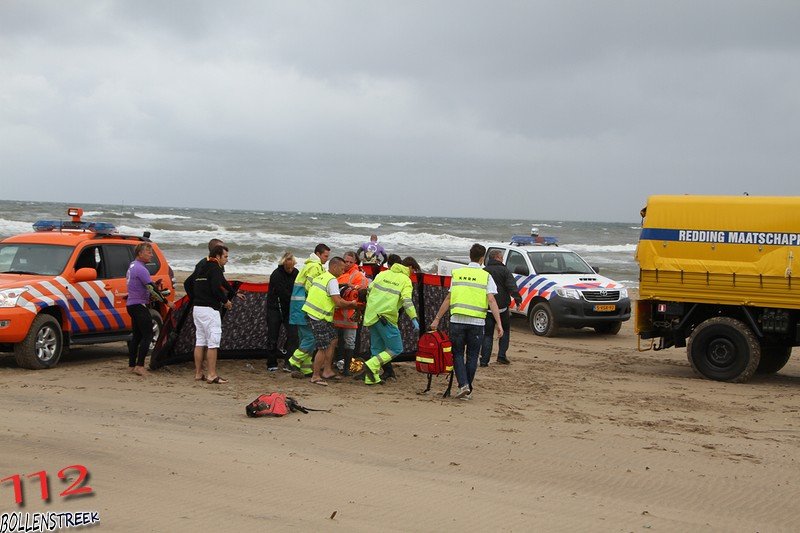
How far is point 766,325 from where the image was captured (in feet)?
41.0

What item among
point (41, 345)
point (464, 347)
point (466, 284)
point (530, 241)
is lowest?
point (41, 345)

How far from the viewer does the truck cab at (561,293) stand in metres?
17.6

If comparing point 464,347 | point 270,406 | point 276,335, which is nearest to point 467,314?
point 464,347

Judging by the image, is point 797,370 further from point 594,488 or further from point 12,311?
point 12,311

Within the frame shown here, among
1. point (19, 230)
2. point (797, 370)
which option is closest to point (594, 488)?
point (797, 370)

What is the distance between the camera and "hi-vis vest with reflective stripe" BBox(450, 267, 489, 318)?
1045 cm

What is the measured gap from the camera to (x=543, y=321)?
18.0 meters

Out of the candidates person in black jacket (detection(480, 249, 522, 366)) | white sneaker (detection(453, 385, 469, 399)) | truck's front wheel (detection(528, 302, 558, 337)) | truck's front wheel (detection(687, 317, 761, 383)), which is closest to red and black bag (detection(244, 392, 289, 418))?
white sneaker (detection(453, 385, 469, 399))

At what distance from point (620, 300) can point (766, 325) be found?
5.54 metres

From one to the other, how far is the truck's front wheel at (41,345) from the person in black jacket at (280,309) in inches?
102

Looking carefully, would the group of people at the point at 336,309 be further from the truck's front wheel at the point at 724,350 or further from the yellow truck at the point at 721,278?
the truck's front wheel at the point at 724,350

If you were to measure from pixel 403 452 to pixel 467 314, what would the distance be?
2748 millimetres

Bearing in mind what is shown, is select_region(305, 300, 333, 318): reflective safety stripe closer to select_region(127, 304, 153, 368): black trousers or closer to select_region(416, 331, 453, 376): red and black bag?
select_region(416, 331, 453, 376): red and black bag

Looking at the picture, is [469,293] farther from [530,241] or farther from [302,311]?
[530,241]
